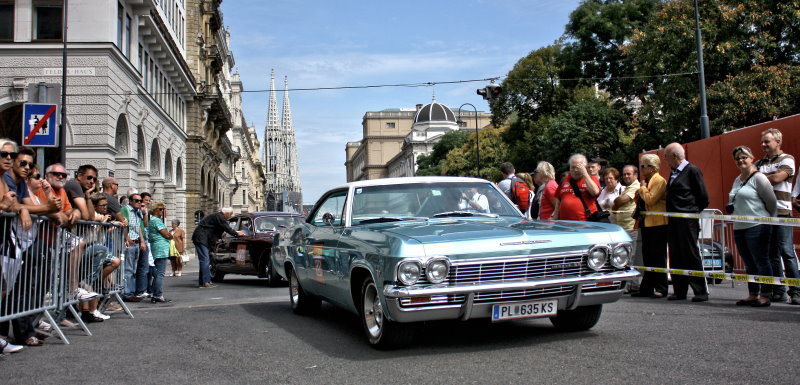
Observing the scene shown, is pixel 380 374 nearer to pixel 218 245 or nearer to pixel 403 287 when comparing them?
pixel 403 287

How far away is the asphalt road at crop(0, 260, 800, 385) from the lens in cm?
493

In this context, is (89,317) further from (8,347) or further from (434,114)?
(434,114)

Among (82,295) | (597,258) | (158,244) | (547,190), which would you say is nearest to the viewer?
(597,258)

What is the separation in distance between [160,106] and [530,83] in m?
26.8

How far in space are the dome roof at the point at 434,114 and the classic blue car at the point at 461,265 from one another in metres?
130

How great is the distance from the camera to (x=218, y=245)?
17.0m

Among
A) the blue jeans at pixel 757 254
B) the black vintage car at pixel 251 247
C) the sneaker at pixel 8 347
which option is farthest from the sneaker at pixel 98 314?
the blue jeans at pixel 757 254

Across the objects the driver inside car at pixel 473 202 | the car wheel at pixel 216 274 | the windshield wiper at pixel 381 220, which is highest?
the driver inside car at pixel 473 202

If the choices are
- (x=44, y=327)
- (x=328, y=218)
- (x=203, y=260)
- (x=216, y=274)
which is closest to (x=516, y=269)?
(x=328, y=218)

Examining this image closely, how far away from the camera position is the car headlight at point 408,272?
5410 millimetres

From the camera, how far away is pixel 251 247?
15.6m

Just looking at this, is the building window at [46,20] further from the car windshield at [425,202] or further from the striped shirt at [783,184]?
the striped shirt at [783,184]

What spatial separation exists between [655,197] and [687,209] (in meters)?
0.46

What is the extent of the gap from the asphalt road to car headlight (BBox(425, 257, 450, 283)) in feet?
2.00
